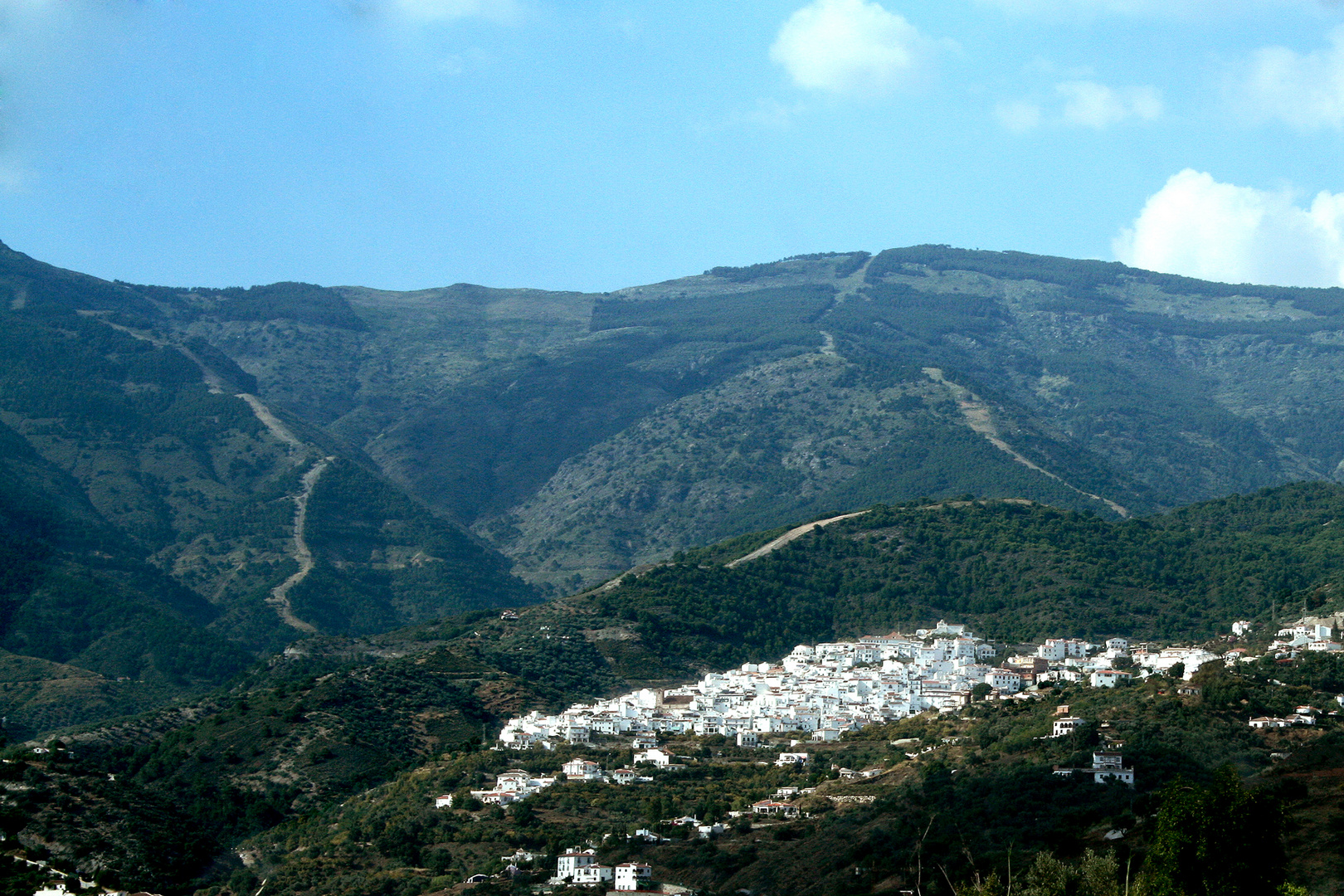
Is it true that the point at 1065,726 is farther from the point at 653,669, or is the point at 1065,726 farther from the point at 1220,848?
the point at 653,669

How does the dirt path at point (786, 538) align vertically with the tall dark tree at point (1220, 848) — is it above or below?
above

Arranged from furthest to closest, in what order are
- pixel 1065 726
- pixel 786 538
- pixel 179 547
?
pixel 179 547 < pixel 786 538 < pixel 1065 726

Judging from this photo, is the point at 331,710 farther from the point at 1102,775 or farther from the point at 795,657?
the point at 1102,775

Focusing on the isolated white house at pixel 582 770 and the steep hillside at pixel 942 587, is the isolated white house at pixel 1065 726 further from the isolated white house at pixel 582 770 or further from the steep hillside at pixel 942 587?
the steep hillside at pixel 942 587

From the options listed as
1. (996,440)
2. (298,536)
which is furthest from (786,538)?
(996,440)

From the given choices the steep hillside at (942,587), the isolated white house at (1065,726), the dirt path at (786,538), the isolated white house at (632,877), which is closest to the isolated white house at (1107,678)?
the isolated white house at (1065,726)

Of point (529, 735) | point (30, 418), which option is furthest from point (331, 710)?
point (30, 418)
